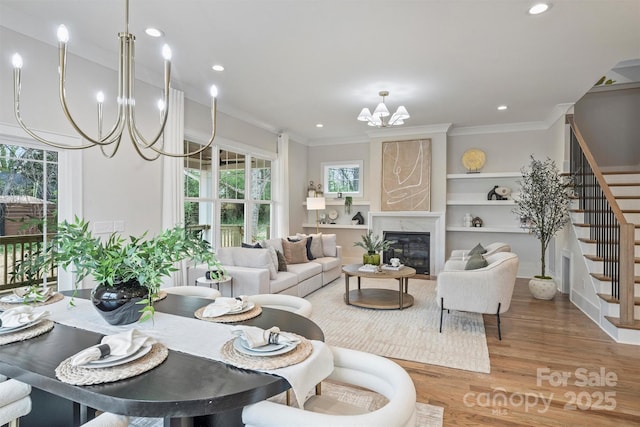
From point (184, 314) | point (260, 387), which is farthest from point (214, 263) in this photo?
point (260, 387)

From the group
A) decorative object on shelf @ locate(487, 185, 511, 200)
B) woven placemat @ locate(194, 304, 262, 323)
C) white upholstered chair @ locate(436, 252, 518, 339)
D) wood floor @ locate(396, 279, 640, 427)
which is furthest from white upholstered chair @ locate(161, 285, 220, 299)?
decorative object on shelf @ locate(487, 185, 511, 200)

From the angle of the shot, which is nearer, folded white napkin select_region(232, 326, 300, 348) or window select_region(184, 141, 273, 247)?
folded white napkin select_region(232, 326, 300, 348)

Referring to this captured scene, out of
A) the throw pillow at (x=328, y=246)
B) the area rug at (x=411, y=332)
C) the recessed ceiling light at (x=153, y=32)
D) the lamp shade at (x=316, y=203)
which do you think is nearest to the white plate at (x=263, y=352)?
the area rug at (x=411, y=332)

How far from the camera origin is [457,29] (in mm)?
3018

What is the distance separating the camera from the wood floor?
2.16 metres

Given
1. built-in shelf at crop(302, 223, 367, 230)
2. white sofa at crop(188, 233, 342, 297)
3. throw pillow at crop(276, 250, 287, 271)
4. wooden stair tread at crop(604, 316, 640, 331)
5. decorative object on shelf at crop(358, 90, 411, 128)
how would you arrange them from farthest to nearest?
built-in shelf at crop(302, 223, 367, 230)
throw pillow at crop(276, 250, 287, 271)
decorative object on shelf at crop(358, 90, 411, 128)
white sofa at crop(188, 233, 342, 297)
wooden stair tread at crop(604, 316, 640, 331)

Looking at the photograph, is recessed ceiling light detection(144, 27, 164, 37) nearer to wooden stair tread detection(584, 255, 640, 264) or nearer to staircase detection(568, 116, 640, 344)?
staircase detection(568, 116, 640, 344)

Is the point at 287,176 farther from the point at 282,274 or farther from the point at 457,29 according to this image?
the point at 457,29

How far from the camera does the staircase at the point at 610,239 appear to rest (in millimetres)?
3426

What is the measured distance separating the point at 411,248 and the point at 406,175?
58.8 inches

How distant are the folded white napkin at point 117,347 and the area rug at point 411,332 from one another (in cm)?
221

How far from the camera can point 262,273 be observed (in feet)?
13.1

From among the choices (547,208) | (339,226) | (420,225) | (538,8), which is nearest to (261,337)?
(538,8)

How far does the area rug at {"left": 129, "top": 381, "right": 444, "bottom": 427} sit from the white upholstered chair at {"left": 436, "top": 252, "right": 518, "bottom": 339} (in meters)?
1.50
